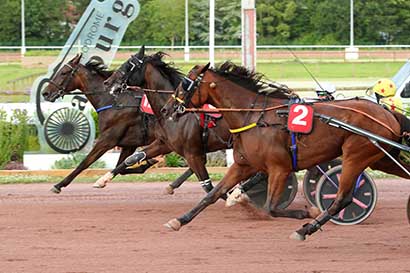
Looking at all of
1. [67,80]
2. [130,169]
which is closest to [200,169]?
[130,169]

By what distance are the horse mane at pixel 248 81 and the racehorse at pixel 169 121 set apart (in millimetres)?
1386

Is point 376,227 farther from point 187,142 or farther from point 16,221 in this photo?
point 16,221

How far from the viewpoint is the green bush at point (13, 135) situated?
14828mm

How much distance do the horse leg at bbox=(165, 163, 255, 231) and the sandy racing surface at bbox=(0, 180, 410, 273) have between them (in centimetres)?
23

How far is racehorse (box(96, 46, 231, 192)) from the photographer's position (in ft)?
32.9

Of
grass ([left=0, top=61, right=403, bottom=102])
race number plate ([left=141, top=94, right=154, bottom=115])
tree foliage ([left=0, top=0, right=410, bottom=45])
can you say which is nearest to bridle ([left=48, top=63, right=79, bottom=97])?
race number plate ([left=141, top=94, right=154, bottom=115])

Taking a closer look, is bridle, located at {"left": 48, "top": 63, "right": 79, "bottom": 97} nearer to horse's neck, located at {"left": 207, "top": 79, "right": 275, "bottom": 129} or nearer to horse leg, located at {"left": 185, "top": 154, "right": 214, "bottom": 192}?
horse leg, located at {"left": 185, "top": 154, "right": 214, "bottom": 192}

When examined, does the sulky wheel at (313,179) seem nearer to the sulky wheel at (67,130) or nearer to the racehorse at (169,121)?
the racehorse at (169,121)

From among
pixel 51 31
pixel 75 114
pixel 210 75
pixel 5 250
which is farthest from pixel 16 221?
pixel 51 31

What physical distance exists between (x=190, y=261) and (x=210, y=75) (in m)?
1.90

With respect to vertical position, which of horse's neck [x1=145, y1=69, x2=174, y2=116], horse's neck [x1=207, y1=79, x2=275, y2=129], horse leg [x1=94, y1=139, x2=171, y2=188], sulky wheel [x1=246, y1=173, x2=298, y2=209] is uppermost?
horse's neck [x1=207, y1=79, x2=275, y2=129]

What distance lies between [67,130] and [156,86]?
4.93 meters

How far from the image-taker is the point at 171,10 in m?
36.4

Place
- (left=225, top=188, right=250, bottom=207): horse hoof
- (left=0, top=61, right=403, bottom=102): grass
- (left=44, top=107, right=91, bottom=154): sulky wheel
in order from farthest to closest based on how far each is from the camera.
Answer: (left=0, top=61, right=403, bottom=102): grass < (left=44, top=107, right=91, bottom=154): sulky wheel < (left=225, top=188, right=250, bottom=207): horse hoof
